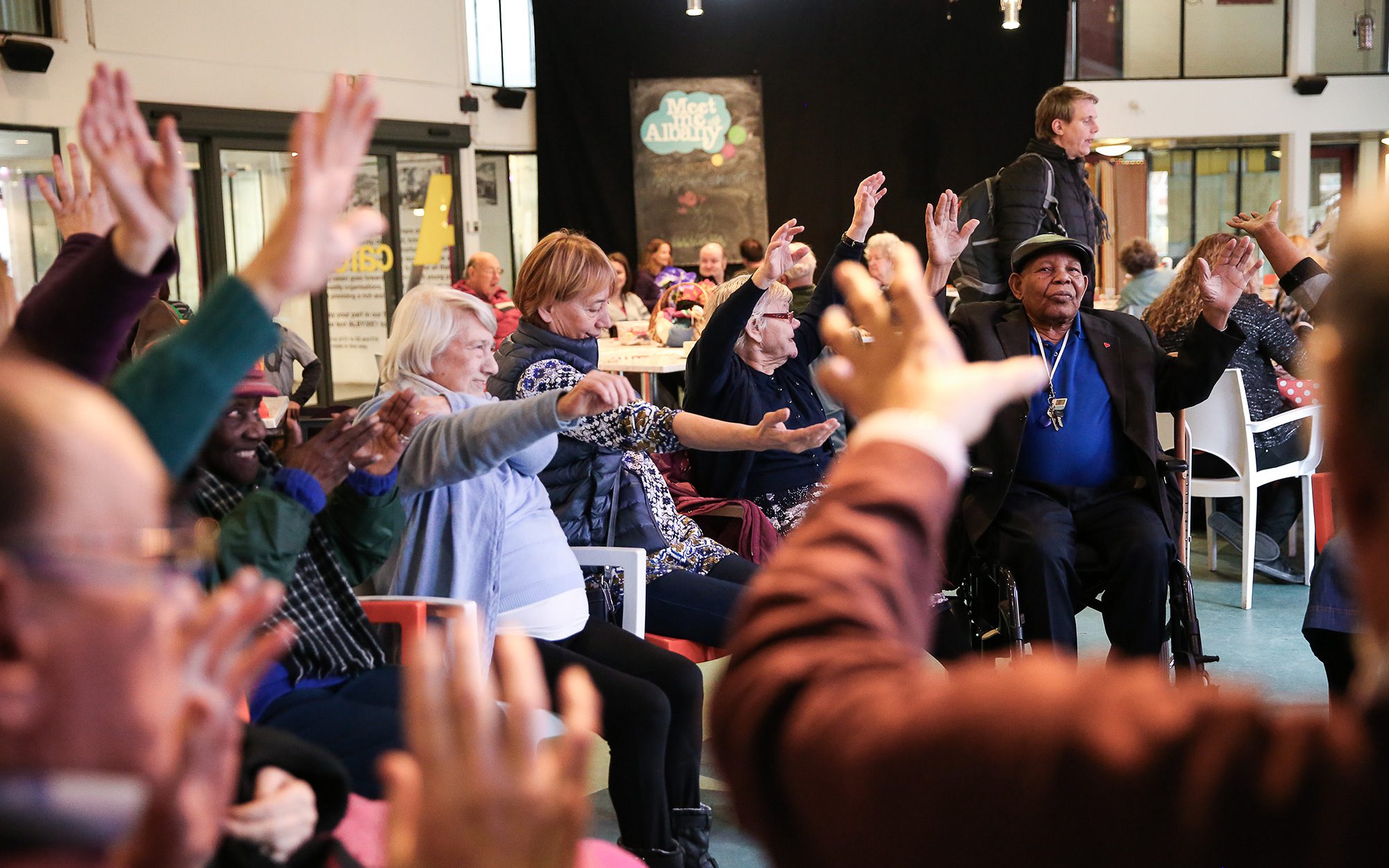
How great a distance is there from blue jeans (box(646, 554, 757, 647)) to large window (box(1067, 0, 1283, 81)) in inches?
423

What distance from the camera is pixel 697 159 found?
38.1ft

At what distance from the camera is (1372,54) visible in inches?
476

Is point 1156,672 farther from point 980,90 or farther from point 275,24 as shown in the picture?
point 980,90

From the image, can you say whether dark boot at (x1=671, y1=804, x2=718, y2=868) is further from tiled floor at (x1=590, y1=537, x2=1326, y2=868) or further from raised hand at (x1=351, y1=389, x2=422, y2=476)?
raised hand at (x1=351, y1=389, x2=422, y2=476)

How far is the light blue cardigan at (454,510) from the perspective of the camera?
223cm

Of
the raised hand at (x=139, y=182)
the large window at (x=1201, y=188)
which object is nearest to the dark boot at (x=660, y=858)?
the raised hand at (x=139, y=182)

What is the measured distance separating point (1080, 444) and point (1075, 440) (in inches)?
0.7

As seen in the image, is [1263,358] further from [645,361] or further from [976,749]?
[976,749]

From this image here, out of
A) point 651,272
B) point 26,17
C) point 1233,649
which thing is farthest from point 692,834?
point 651,272

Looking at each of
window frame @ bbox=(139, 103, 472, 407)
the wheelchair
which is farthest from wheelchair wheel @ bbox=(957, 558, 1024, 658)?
window frame @ bbox=(139, 103, 472, 407)

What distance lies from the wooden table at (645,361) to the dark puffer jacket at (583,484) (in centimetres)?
181

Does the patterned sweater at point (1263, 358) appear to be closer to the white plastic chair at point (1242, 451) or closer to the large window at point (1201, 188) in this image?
the white plastic chair at point (1242, 451)

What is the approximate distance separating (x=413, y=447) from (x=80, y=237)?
73 cm

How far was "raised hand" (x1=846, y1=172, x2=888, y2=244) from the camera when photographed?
346 centimetres
